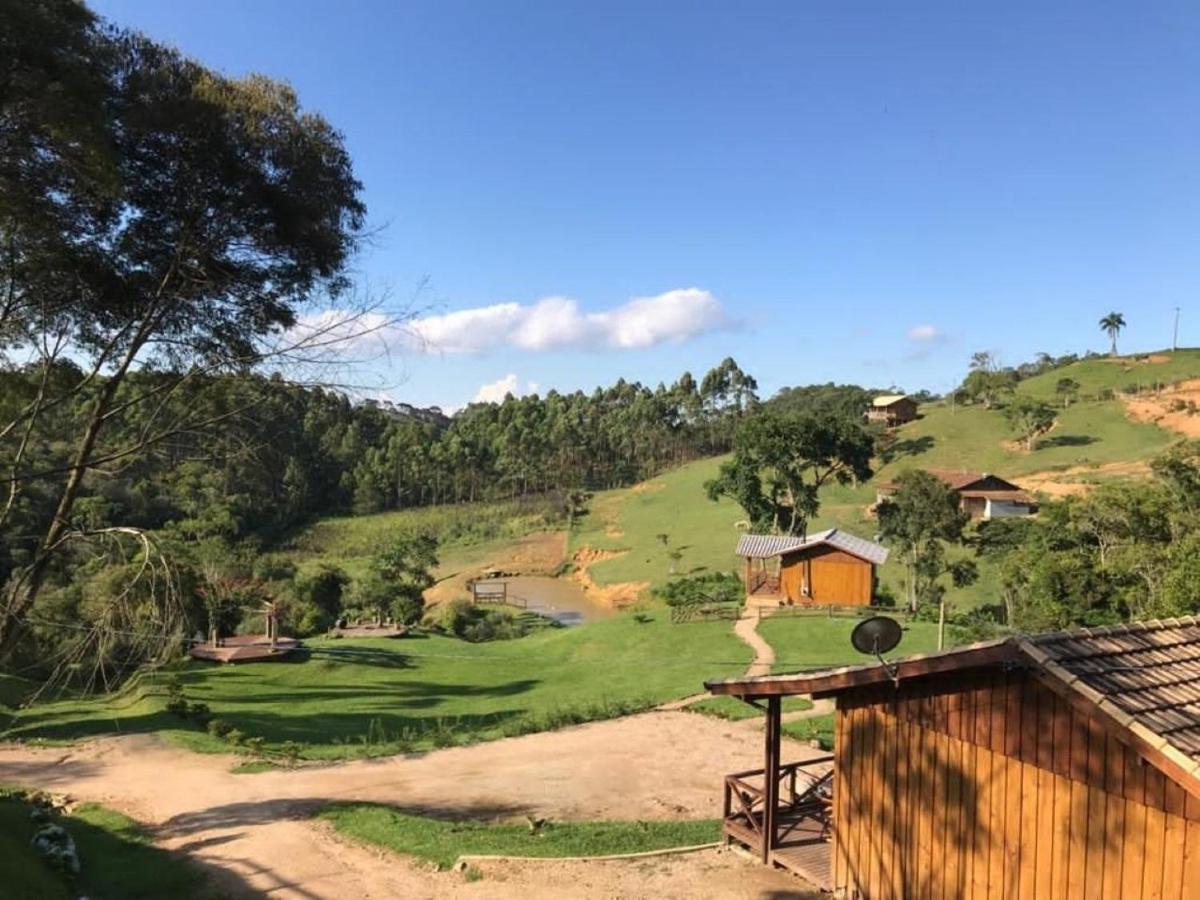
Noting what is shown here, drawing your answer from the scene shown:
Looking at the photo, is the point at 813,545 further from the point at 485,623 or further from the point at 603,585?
the point at 603,585

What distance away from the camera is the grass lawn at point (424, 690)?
69.2 ft

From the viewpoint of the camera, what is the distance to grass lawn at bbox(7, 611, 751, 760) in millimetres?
21078

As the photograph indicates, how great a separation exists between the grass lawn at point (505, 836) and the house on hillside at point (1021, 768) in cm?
244

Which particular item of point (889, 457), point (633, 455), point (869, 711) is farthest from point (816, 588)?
point (633, 455)

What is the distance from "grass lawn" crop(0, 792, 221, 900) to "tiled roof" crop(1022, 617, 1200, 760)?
10.4 metres

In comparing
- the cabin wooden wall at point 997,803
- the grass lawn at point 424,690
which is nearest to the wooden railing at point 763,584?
the grass lawn at point 424,690

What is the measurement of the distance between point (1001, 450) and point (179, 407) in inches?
3050

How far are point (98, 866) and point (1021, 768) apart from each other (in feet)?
39.5

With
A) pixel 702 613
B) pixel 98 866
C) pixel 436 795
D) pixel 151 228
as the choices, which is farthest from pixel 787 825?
pixel 702 613

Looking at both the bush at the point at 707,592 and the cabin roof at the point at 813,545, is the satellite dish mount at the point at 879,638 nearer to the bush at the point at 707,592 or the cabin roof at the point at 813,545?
the cabin roof at the point at 813,545

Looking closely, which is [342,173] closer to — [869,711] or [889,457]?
[869,711]

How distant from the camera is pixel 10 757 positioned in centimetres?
1800

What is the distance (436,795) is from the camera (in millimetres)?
15797

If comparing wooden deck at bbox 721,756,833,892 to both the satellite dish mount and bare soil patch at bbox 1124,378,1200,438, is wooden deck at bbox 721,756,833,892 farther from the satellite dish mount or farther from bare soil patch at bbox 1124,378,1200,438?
bare soil patch at bbox 1124,378,1200,438
